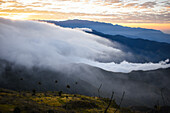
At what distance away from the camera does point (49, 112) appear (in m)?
62.2

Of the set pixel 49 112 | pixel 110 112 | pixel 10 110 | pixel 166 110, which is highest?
pixel 10 110

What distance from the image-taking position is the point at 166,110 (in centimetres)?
18162

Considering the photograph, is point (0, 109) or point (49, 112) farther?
point (49, 112)

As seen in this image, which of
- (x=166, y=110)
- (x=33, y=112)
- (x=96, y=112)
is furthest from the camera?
(x=166, y=110)

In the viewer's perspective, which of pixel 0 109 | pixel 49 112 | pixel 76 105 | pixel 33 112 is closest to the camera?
pixel 0 109

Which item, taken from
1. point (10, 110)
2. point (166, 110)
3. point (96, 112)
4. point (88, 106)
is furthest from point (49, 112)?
point (166, 110)

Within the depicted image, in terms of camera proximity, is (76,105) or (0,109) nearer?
(0,109)

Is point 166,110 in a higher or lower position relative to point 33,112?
lower

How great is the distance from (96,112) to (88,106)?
16.3 m

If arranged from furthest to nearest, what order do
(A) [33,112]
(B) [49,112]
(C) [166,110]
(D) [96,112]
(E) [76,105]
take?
(C) [166,110]
(E) [76,105]
(D) [96,112]
(B) [49,112]
(A) [33,112]

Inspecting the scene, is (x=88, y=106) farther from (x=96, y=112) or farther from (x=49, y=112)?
(x=49, y=112)

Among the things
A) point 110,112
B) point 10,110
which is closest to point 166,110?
point 110,112

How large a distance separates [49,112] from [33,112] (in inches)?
273

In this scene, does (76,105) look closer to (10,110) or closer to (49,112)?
(49,112)
